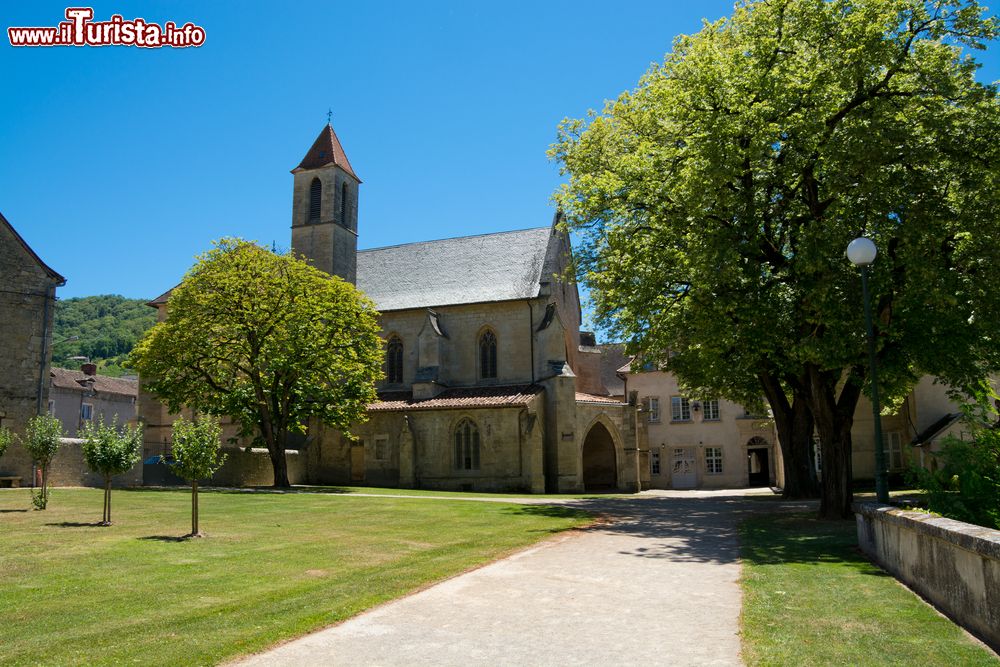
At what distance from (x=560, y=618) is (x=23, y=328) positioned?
30.6m

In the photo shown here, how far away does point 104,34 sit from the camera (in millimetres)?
18422

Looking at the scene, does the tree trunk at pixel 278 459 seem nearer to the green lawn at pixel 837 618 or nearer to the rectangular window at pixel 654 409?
the rectangular window at pixel 654 409

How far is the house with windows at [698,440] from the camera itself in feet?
153

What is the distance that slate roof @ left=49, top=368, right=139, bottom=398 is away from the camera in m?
66.9

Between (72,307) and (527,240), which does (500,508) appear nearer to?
(527,240)

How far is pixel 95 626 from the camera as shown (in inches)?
306

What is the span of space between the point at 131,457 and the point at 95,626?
9.64 metres

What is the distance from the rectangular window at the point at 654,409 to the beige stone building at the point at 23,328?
111 ft

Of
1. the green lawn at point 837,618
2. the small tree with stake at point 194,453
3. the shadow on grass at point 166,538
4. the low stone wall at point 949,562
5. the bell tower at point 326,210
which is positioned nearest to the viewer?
the green lawn at point 837,618

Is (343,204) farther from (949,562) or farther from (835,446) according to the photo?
(949,562)

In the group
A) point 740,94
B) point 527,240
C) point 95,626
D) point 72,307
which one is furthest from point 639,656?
point 72,307

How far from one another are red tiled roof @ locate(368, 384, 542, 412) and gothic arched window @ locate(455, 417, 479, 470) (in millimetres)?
1179

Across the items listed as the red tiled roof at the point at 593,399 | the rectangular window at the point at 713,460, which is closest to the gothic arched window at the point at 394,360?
the red tiled roof at the point at 593,399

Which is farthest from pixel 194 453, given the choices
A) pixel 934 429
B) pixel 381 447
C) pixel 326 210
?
pixel 326 210
